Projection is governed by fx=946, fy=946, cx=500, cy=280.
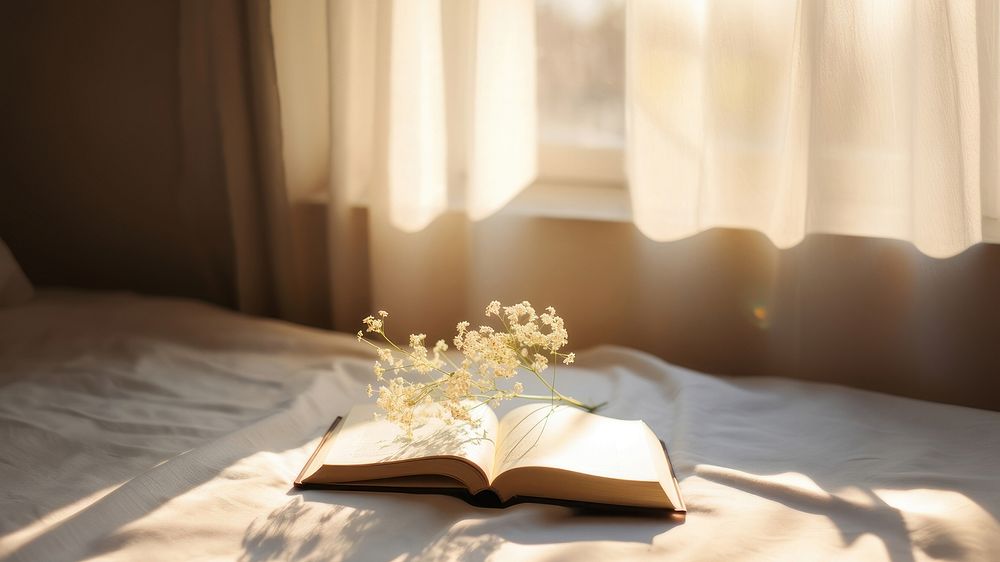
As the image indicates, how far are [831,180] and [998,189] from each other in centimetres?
29

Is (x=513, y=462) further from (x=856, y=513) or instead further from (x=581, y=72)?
(x=581, y=72)

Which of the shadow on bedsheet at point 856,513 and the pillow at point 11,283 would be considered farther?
the pillow at point 11,283

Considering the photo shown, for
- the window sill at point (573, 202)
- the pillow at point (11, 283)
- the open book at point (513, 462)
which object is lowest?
the open book at point (513, 462)

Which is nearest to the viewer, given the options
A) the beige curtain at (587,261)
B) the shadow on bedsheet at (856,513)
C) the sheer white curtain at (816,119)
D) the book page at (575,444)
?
the shadow on bedsheet at (856,513)

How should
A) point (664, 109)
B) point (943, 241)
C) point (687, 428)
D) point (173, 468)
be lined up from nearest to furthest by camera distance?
point (173, 468) → point (687, 428) → point (943, 241) → point (664, 109)

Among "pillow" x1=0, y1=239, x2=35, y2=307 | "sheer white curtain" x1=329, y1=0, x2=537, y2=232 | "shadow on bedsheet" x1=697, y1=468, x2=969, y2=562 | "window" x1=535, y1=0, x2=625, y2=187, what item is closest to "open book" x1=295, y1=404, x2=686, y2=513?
"shadow on bedsheet" x1=697, y1=468, x2=969, y2=562

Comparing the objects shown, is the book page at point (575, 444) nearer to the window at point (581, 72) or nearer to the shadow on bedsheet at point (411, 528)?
the shadow on bedsheet at point (411, 528)

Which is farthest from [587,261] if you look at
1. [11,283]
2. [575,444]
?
[11,283]

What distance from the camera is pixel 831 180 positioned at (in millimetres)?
1701

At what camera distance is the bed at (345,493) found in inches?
45.5

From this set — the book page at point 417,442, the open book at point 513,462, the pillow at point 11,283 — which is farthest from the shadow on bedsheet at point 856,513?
the pillow at point 11,283

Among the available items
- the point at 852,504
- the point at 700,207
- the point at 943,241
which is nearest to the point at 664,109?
the point at 700,207

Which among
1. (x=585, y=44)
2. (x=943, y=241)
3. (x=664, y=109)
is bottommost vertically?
(x=943, y=241)

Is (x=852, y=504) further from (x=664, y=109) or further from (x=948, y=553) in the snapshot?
(x=664, y=109)
